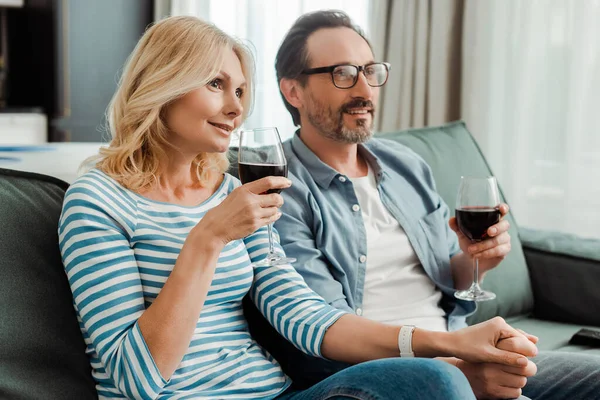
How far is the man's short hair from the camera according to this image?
6.64 feet

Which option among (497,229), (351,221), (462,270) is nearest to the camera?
(497,229)

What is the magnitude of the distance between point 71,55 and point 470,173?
333 centimetres

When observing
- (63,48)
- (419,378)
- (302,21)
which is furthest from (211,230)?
(63,48)

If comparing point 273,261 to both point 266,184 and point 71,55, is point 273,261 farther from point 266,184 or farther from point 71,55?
point 71,55

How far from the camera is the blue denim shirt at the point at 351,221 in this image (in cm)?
180

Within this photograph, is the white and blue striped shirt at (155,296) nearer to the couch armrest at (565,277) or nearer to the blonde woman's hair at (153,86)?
the blonde woman's hair at (153,86)

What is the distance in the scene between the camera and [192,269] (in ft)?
4.40

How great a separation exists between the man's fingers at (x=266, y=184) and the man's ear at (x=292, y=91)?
2.41 ft

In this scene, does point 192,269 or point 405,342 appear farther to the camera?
point 405,342

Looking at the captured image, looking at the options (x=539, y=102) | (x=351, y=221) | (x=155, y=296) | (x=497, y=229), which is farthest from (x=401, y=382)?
(x=539, y=102)

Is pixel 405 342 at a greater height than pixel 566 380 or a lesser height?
greater

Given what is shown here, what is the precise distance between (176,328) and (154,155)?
0.38 metres

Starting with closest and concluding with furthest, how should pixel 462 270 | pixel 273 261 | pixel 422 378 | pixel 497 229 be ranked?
pixel 422 378, pixel 273 261, pixel 497 229, pixel 462 270

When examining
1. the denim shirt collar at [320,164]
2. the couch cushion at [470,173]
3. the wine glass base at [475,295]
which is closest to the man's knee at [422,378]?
the wine glass base at [475,295]
